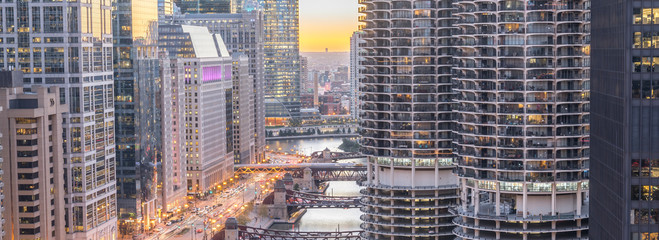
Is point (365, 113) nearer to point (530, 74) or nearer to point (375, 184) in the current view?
point (375, 184)

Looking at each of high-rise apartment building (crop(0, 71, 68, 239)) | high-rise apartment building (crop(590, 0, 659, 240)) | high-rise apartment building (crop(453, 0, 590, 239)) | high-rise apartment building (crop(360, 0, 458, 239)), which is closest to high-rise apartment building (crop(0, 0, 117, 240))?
high-rise apartment building (crop(0, 71, 68, 239))

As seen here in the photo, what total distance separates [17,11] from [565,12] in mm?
86409

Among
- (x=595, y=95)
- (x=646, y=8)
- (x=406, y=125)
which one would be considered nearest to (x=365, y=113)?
(x=406, y=125)

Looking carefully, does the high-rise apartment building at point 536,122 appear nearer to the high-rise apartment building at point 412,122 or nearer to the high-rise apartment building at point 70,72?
the high-rise apartment building at point 412,122

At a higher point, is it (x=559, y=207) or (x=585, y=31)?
(x=585, y=31)

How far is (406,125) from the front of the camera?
536ft

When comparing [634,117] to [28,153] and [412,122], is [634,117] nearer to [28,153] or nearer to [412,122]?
[412,122]

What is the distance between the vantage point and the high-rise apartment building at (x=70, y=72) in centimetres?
18000

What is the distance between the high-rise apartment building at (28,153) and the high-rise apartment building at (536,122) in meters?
64.1

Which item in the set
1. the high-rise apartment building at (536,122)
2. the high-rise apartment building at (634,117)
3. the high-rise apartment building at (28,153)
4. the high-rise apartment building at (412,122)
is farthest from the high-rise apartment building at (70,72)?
the high-rise apartment building at (634,117)

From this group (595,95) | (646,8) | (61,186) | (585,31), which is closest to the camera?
(646,8)

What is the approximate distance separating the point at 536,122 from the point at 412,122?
29.3 meters

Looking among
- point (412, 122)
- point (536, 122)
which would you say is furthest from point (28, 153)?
point (536, 122)

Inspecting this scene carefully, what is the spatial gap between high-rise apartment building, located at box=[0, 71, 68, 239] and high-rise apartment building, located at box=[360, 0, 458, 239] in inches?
1789
